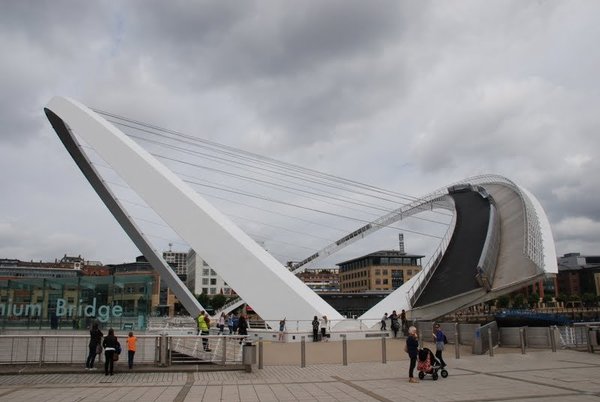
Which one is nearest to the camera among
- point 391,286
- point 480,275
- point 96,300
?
point 96,300

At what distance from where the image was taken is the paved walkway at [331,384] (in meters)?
9.33

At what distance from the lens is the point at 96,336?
12539 mm

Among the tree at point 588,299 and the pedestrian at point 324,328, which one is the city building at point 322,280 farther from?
the pedestrian at point 324,328

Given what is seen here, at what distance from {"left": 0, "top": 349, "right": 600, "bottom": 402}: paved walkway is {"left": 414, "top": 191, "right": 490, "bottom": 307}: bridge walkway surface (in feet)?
38.8

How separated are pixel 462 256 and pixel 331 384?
71.2ft

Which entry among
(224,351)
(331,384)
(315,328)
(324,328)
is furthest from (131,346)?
(324,328)

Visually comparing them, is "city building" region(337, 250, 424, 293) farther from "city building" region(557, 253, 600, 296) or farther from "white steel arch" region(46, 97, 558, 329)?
"white steel arch" region(46, 97, 558, 329)

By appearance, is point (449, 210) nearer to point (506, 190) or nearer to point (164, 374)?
point (506, 190)

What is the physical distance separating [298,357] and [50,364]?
704 centimetres

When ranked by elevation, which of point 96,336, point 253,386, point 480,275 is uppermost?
point 480,275

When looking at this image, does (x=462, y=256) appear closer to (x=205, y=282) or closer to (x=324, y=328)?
(x=324, y=328)

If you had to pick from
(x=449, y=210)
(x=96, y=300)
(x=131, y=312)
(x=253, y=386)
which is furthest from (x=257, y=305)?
(x=449, y=210)

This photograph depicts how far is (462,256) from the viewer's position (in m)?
30.5

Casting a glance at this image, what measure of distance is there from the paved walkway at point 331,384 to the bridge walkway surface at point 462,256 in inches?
465
